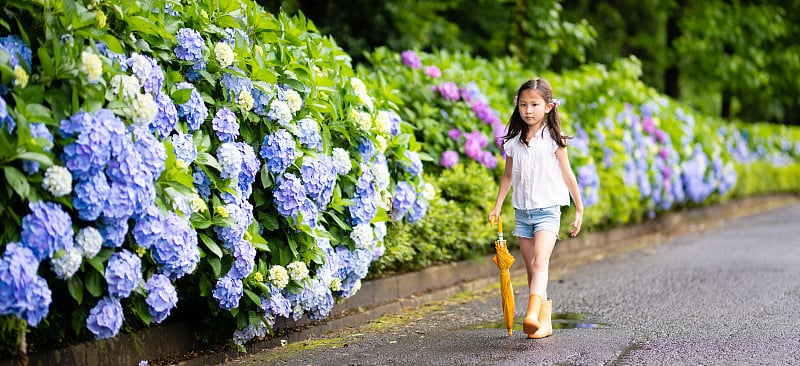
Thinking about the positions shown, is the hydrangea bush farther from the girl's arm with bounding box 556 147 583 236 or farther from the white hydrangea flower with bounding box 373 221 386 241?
the girl's arm with bounding box 556 147 583 236

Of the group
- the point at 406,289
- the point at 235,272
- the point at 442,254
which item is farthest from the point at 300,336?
the point at 442,254

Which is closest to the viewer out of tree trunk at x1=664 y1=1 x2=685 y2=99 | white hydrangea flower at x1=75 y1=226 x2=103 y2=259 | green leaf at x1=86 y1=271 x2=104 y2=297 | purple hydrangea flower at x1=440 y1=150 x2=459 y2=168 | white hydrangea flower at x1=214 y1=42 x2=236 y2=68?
white hydrangea flower at x1=75 y1=226 x2=103 y2=259

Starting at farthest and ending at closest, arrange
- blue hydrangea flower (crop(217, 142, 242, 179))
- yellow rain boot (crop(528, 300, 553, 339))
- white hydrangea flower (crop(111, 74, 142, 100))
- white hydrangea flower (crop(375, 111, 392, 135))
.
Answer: white hydrangea flower (crop(375, 111, 392, 135)) → yellow rain boot (crop(528, 300, 553, 339)) → blue hydrangea flower (crop(217, 142, 242, 179)) → white hydrangea flower (crop(111, 74, 142, 100))

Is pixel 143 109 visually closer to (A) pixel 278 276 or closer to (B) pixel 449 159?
(A) pixel 278 276

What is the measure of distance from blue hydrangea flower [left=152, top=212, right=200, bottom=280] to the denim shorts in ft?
7.16

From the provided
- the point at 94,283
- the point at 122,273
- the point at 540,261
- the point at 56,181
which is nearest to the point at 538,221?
the point at 540,261

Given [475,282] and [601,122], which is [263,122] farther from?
[601,122]

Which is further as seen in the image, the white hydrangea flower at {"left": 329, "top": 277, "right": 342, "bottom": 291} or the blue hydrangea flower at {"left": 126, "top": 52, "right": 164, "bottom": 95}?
the white hydrangea flower at {"left": 329, "top": 277, "right": 342, "bottom": 291}

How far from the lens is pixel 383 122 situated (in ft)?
21.9

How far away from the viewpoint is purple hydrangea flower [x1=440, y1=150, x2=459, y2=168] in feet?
29.9

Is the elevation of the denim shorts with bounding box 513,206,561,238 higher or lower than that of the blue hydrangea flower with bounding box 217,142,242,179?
lower

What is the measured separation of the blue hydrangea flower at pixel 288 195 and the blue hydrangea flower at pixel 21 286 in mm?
1733

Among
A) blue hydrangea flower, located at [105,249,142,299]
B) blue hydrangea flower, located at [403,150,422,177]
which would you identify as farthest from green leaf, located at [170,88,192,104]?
blue hydrangea flower, located at [403,150,422,177]

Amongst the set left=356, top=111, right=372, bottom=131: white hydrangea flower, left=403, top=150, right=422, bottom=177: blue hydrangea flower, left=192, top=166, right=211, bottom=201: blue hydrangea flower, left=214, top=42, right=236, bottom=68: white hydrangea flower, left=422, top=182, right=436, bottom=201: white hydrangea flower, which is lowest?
left=422, top=182, right=436, bottom=201: white hydrangea flower
